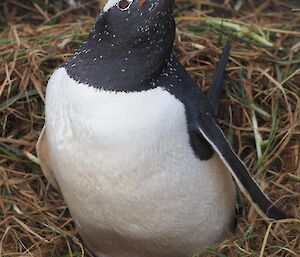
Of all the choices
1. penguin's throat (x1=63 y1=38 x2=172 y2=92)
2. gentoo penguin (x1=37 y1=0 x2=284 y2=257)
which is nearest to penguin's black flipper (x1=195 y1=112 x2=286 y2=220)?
gentoo penguin (x1=37 y1=0 x2=284 y2=257)

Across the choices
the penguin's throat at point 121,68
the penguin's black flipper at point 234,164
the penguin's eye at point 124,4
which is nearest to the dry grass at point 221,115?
the penguin's black flipper at point 234,164

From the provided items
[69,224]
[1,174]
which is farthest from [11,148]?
[69,224]

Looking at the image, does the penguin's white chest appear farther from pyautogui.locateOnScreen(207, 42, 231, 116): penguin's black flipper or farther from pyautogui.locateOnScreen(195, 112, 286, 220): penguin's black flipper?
pyautogui.locateOnScreen(207, 42, 231, 116): penguin's black flipper

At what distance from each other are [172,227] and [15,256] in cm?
40

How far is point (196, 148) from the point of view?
2.01 meters

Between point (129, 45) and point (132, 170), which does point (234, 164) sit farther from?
point (129, 45)

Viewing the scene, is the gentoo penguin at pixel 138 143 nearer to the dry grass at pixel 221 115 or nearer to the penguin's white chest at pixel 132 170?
the penguin's white chest at pixel 132 170

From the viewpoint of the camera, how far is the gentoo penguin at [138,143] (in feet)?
6.18

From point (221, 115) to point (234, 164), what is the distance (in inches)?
21.0

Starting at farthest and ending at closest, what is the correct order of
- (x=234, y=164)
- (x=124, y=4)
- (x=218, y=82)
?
1. (x=218, y=82)
2. (x=234, y=164)
3. (x=124, y=4)

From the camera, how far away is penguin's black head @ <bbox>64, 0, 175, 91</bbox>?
1873 mm

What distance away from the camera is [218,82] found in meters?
2.49

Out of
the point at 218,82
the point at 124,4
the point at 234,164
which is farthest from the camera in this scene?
the point at 218,82

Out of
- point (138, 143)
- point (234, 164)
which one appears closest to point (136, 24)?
point (138, 143)
